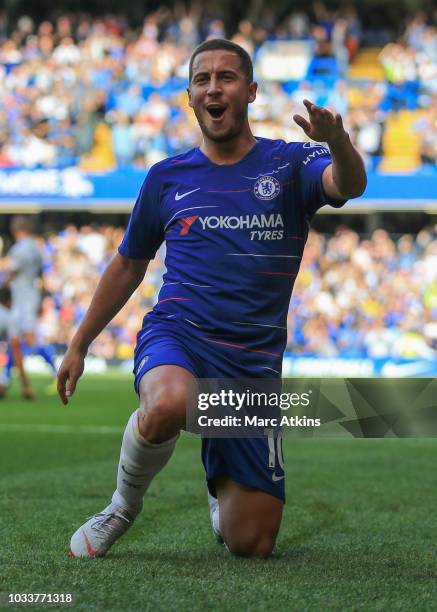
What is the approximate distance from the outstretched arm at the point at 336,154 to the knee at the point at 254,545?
1.36 m

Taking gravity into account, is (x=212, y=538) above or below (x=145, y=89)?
below

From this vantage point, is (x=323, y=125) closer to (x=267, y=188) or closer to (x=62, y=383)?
(x=267, y=188)

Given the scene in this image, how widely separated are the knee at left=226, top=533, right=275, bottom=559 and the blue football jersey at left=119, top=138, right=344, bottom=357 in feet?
2.37

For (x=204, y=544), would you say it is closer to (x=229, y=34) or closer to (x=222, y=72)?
(x=222, y=72)

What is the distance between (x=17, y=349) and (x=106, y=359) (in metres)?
7.82

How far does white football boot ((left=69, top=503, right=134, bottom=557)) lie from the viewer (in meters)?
4.23

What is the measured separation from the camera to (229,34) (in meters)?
27.8

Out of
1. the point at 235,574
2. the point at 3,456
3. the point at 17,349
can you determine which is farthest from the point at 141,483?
the point at 17,349

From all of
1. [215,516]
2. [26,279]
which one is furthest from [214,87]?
[26,279]

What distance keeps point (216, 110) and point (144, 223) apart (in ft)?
1.83

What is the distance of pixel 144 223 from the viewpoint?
4.54 meters

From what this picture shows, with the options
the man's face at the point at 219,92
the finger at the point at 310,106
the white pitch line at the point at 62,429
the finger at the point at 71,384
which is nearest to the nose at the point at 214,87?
the man's face at the point at 219,92
